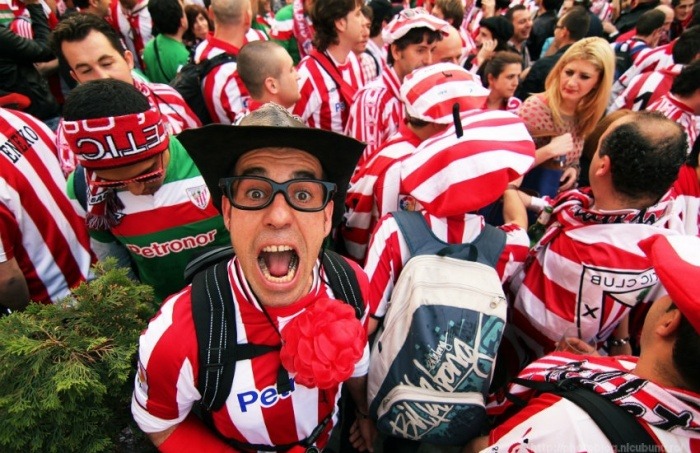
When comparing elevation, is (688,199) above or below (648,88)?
below

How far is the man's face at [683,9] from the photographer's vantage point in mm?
6680

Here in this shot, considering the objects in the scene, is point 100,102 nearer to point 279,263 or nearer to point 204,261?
point 204,261

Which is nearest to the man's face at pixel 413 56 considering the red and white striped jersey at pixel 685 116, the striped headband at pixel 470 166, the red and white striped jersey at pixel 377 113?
the red and white striped jersey at pixel 377 113

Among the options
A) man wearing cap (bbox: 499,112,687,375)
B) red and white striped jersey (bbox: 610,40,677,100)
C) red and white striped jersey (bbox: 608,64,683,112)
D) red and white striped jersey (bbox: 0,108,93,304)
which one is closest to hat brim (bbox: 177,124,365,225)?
man wearing cap (bbox: 499,112,687,375)

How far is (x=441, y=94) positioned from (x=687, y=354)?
1.55 meters

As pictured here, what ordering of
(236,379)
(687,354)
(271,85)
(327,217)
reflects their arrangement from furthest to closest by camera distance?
1. (271,85)
2. (327,217)
3. (236,379)
4. (687,354)

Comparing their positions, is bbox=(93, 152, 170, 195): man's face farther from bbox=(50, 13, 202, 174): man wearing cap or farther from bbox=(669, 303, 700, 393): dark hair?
bbox=(669, 303, 700, 393): dark hair

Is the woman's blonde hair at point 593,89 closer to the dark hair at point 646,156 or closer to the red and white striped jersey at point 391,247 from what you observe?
the dark hair at point 646,156

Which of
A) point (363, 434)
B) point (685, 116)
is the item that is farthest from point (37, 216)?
point (685, 116)

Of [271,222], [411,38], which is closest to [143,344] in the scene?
[271,222]

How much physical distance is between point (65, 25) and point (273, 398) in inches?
→ 101

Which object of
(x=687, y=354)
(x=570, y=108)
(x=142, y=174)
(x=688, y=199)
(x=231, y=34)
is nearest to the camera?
(x=687, y=354)

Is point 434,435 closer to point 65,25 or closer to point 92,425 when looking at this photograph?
point 92,425

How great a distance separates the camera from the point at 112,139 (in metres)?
1.71
